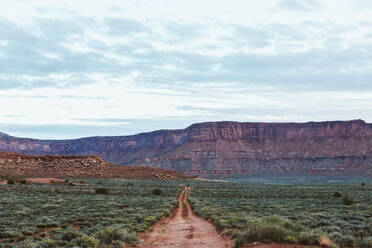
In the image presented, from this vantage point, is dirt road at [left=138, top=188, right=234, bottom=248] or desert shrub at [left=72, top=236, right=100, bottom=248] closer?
desert shrub at [left=72, top=236, right=100, bottom=248]

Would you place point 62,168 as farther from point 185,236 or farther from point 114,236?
point 114,236

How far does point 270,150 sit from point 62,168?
102 metres

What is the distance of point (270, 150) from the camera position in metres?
169

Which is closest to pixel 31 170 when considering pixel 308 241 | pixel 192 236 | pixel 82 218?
pixel 82 218

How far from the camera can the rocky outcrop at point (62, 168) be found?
80.6 m

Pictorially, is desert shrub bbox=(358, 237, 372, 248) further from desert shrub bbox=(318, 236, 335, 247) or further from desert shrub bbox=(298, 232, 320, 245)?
desert shrub bbox=(298, 232, 320, 245)

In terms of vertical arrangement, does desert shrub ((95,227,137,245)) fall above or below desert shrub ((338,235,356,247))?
below

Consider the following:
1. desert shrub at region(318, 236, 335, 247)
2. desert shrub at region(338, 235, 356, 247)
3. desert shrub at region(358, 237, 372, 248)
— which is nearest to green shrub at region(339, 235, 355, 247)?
desert shrub at region(338, 235, 356, 247)

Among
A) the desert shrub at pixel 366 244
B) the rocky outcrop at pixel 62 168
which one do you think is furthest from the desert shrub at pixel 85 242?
the rocky outcrop at pixel 62 168

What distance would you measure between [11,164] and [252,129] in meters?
120

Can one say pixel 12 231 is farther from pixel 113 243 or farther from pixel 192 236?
pixel 192 236

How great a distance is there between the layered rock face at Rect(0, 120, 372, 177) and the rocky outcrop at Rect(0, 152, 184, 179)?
5540 cm

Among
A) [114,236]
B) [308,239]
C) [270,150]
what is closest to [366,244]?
[308,239]

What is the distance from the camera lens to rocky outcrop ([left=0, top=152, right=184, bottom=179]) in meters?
80.6
